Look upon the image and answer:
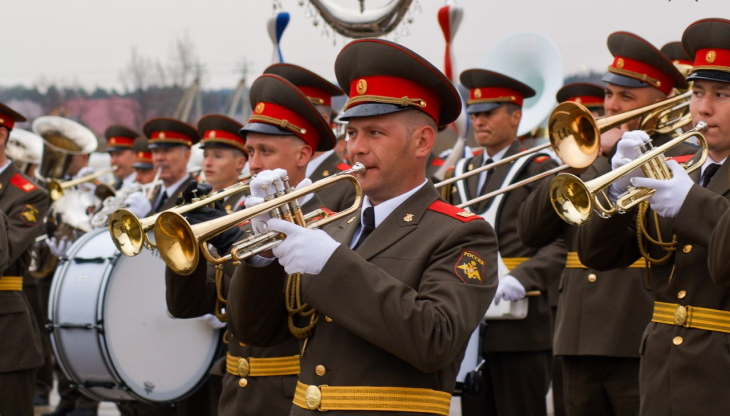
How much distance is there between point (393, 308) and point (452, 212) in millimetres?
534

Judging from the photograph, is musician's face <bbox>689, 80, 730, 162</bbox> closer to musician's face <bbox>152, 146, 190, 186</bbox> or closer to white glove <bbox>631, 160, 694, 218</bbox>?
white glove <bbox>631, 160, 694, 218</bbox>

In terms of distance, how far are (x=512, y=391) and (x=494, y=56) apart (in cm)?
427

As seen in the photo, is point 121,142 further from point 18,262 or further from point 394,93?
point 394,93

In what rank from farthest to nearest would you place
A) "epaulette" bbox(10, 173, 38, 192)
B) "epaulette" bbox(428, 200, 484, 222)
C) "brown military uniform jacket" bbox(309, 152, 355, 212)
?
"epaulette" bbox(10, 173, 38, 192)
"brown military uniform jacket" bbox(309, 152, 355, 212)
"epaulette" bbox(428, 200, 484, 222)

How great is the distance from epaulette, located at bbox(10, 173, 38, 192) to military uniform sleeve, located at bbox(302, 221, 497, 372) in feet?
14.5

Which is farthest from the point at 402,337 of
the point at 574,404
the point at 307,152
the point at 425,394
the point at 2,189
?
the point at 2,189

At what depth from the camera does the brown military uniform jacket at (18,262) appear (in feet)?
23.3

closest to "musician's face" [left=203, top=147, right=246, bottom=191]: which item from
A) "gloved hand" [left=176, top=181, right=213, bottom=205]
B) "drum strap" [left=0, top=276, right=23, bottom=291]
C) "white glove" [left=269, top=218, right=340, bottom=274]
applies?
"drum strap" [left=0, top=276, right=23, bottom=291]

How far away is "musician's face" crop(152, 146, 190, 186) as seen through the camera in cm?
869

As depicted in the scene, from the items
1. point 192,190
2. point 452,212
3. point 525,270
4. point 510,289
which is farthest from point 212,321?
point 452,212

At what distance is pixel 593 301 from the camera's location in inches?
237

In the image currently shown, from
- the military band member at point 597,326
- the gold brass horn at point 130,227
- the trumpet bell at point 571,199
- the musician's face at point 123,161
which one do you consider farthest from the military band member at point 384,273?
the musician's face at point 123,161

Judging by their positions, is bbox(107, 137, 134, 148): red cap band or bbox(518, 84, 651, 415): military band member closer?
bbox(518, 84, 651, 415): military band member

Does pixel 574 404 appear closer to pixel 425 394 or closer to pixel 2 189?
pixel 425 394
